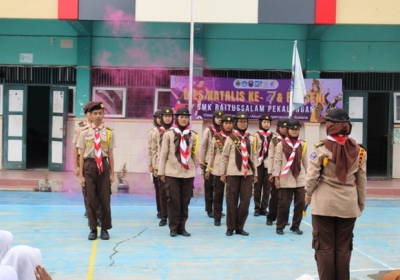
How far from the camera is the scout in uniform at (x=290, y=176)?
923 cm

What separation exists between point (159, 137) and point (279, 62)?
675 centimetres

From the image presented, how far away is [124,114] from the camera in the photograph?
16562 millimetres

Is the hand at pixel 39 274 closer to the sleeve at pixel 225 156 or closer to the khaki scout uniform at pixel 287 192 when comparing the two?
the sleeve at pixel 225 156

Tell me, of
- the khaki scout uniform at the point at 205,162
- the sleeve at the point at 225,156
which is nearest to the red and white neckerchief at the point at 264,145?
the khaki scout uniform at the point at 205,162

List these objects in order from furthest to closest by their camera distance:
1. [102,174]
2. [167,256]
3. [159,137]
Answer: [159,137] → [102,174] → [167,256]

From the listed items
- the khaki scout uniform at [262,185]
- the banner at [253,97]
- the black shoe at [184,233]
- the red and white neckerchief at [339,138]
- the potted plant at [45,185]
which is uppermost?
the banner at [253,97]

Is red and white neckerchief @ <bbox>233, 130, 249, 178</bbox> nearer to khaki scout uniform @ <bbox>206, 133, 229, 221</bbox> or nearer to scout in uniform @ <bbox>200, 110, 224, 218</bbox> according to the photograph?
khaki scout uniform @ <bbox>206, 133, 229, 221</bbox>

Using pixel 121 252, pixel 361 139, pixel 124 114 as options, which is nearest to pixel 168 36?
pixel 124 114

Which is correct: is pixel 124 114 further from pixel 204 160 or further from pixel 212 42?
pixel 204 160

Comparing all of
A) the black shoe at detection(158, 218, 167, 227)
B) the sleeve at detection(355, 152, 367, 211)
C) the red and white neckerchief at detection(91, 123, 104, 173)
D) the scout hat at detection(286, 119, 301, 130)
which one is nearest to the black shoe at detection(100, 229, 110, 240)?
the red and white neckerchief at detection(91, 123, 104, 173)

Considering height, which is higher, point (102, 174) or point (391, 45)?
point (391, 45)

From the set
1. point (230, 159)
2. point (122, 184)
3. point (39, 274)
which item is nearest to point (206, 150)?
point (230, 159)

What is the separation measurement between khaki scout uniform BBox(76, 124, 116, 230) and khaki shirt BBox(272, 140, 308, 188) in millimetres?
2641

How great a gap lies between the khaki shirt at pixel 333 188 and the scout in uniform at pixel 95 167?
11.4 feet
